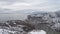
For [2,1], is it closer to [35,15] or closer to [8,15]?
[8,15]

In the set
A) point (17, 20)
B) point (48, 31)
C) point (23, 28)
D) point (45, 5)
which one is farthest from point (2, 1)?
point (48, 31)

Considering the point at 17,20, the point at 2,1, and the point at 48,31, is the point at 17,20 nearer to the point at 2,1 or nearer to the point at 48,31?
the point at 2,1

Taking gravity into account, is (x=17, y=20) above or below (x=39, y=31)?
above

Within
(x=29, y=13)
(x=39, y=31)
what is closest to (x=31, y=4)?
(x=29, y=13)

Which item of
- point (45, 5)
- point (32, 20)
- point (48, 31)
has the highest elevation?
point (45, 5)

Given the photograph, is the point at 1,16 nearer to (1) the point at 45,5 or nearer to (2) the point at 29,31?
(2) the point at 29,31

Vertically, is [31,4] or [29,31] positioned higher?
[31,4]

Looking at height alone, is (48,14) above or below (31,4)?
below

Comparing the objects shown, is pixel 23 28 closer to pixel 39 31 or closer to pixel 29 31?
pixel 29 31

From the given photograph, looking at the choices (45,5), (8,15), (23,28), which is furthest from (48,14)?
(8,15)
